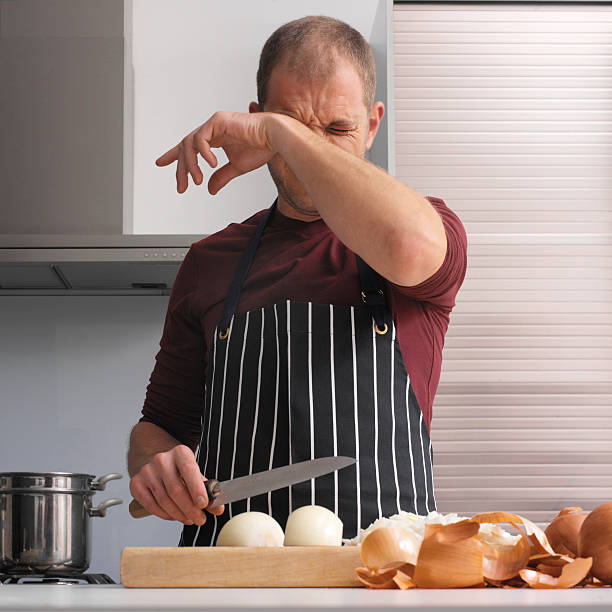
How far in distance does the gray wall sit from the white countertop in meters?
1.78

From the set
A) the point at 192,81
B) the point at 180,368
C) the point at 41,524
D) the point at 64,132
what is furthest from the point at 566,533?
the point at 192,81

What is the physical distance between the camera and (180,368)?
58.1 inches

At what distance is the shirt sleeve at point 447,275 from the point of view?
1.16 m

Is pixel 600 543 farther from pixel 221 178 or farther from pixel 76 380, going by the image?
pixel 76 380

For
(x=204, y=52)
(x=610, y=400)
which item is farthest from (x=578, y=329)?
(x=204, y=52)

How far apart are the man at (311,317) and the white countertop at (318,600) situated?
0.50 metres

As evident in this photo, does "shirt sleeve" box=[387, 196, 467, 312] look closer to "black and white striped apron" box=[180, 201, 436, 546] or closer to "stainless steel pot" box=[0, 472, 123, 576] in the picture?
"black and white striped apron" box=[180, 201, 436, 546]

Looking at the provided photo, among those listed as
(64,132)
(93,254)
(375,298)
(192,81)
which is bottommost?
(375,298)

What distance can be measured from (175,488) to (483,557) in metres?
0.43

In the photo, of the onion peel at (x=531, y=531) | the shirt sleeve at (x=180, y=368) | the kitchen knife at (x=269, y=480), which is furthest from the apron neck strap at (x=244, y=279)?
the onion peel at (x=531, y=531)

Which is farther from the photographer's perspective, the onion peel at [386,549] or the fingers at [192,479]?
the fingers at [192,479]

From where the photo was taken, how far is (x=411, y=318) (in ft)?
4.28

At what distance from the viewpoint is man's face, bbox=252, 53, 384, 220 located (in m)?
1.33

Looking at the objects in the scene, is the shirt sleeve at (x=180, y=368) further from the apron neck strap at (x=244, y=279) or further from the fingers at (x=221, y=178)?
the fingers at (x=221, y=178)
